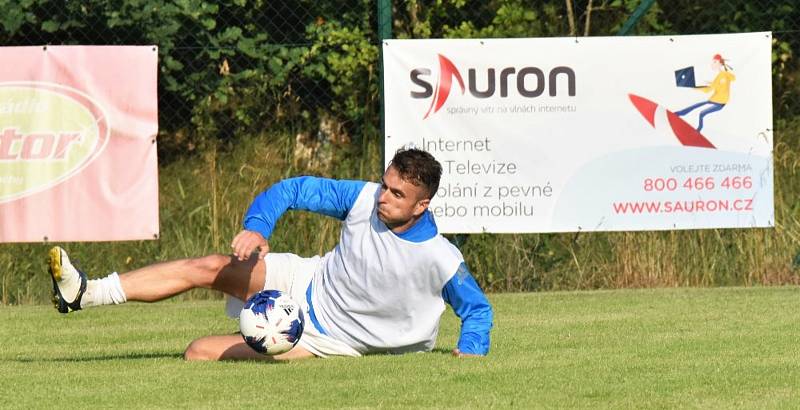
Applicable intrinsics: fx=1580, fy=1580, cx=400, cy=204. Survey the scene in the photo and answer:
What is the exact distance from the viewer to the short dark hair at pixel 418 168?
7.75m

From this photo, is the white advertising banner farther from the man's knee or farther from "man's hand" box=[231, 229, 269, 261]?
"man's hand" box=[231, 229, 269, 261]

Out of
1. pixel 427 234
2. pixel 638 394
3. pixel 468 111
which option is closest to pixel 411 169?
pixel 427 234

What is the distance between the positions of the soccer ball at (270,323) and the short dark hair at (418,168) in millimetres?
901

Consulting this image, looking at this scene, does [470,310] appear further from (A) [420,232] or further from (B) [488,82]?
(B) [488,82]

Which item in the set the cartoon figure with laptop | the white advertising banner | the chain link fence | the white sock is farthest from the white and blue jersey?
the chain link fence

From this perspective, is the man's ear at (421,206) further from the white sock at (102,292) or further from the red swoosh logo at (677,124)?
the red swoosh logo at (677,124)

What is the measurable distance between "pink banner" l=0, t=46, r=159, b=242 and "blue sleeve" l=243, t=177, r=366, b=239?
4.45 meters

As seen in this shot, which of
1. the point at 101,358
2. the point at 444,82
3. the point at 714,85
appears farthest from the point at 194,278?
the point at 714,85

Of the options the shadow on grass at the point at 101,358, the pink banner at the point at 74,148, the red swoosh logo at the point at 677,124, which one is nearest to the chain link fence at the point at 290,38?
the pink banner at the point at 74,148

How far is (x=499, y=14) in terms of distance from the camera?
14734 millimetres

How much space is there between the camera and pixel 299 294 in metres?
8.36

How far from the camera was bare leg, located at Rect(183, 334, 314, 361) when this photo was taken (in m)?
8.27

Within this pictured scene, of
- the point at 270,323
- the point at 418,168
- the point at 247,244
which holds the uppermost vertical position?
the point at 418,168

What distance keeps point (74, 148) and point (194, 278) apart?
470 centimetres
